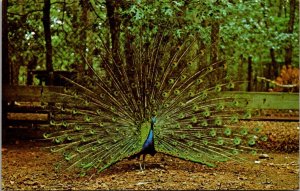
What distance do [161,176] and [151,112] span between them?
575 millimetres

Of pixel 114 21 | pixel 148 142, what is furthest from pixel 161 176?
pixel 114 21

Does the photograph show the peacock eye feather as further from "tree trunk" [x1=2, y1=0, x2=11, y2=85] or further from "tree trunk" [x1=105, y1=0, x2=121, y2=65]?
"tree trunk" [x1=2, y1=0, x2=11, y2=85]

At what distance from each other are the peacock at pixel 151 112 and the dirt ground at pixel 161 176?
147 mm

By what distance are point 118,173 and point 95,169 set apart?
0.30 metres

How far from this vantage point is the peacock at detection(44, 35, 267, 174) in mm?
4176

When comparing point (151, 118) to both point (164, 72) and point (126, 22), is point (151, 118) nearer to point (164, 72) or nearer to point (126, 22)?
point (164, 72)

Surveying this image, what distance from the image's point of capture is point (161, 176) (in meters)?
4.00

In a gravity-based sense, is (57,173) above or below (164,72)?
below

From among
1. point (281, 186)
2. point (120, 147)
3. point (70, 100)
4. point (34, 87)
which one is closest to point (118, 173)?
point (120, 147)

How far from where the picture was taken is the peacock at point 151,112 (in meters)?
4.18

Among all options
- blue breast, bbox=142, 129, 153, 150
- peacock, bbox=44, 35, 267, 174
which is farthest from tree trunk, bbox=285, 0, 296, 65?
blue breast, bbox=142, 129, 153, 150

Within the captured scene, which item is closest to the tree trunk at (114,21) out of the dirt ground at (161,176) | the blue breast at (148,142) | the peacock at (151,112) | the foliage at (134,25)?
the foliage at (134,25)

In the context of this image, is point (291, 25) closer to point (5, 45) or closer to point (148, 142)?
point (5, 45)

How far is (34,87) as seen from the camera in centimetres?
546
